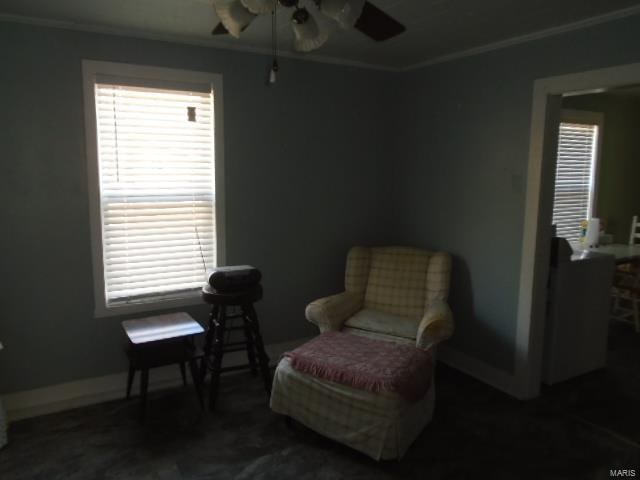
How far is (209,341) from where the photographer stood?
3.17 m

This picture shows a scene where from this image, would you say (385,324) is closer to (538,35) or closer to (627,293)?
(538,35)

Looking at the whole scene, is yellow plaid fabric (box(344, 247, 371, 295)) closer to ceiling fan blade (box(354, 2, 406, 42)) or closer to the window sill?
the window sill

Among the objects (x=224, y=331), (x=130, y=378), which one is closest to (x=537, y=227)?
(x=224, y=331)

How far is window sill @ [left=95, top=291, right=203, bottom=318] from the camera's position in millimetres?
3080

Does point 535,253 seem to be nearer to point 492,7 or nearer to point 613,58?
point 613,58

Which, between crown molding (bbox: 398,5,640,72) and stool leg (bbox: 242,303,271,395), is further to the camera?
stool leg (bbox: 242,303,271,395)

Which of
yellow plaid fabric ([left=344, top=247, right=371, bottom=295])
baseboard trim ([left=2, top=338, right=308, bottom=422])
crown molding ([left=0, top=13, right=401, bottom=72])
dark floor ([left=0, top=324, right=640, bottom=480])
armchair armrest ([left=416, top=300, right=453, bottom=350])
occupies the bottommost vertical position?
dark floor ([left=0, top=324, right=640, bottom=480])

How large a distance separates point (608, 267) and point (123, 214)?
3437 mm

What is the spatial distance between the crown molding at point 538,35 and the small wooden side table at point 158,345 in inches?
101

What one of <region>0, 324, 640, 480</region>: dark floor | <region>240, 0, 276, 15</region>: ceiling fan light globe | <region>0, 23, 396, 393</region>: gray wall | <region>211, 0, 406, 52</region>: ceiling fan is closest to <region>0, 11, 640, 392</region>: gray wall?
<region>0, 23, 396, 393</region>: gray wall

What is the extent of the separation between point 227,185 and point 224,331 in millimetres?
1010

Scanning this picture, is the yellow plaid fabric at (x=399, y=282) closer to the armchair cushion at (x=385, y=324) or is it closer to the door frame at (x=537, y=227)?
the armchair cushion at (x=385, y=324)

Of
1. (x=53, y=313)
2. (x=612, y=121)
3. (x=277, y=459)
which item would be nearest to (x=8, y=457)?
(x=53, y=313)

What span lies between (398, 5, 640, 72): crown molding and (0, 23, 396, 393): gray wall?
0.62 meters
